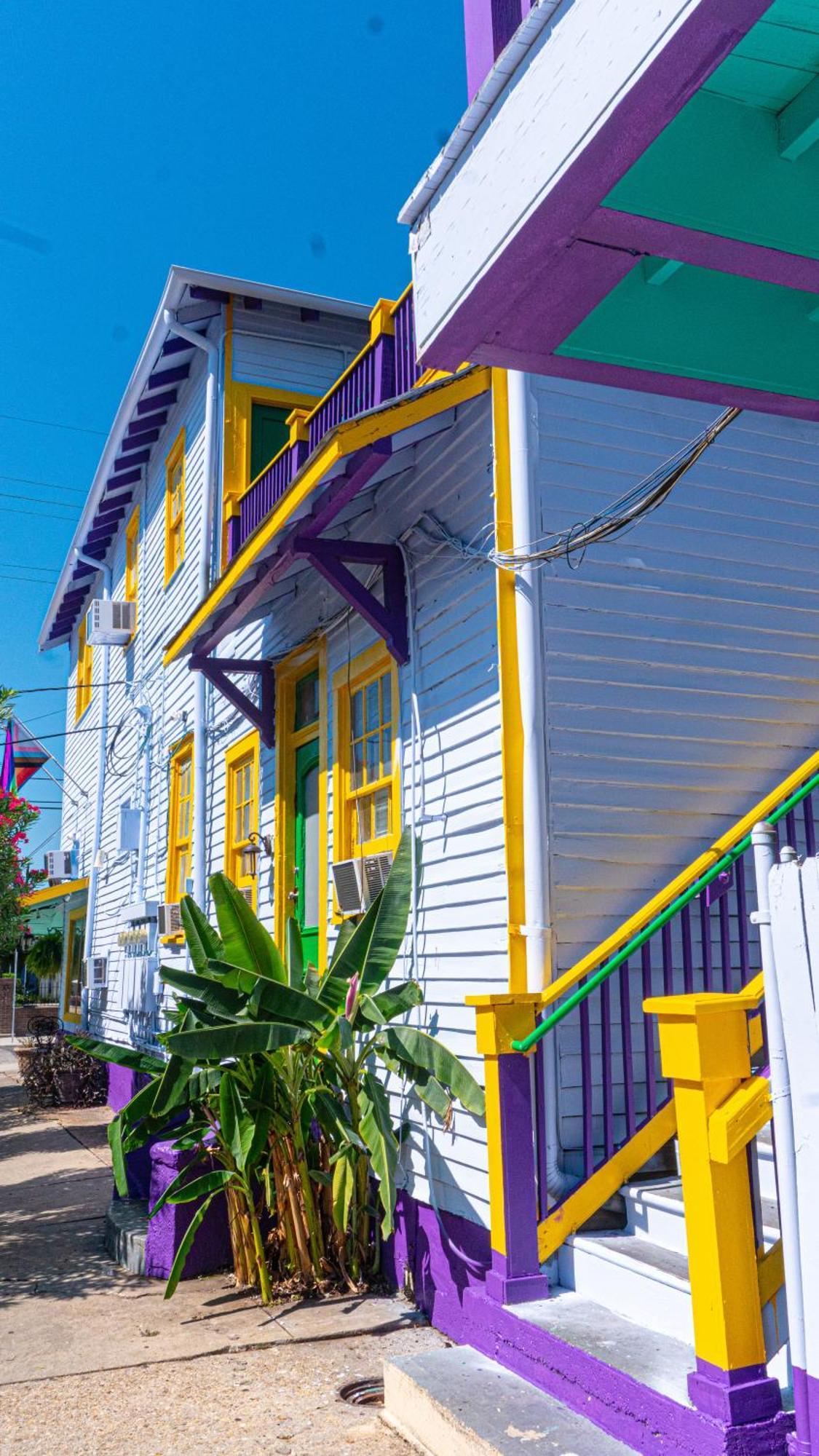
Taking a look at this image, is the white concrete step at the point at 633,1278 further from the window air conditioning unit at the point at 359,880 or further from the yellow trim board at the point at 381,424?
the yellow trim board at the point at 381,424

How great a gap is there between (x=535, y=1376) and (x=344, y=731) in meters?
4.52

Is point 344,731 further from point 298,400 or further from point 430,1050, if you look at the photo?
point 298,400

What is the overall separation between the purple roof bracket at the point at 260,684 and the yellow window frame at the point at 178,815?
101 inches

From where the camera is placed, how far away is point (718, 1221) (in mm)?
3135

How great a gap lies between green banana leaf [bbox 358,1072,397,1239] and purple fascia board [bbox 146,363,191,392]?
9041 millimetres

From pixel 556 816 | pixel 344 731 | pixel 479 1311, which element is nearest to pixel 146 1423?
pixel 479 1311

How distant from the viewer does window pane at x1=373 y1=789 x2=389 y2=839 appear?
7.23m

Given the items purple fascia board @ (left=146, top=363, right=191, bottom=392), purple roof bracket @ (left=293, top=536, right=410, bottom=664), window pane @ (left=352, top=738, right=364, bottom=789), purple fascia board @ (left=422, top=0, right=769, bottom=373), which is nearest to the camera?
purple fascia board @ (left=422, top=0, right=769, bottom=373)

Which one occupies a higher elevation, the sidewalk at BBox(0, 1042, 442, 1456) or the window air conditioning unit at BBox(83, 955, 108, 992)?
Answer: the window air conditioning unit at BBox(83, 955, 108, 992)

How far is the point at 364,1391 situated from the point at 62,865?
16371 mm

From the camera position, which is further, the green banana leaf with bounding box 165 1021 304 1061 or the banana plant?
the banana plant

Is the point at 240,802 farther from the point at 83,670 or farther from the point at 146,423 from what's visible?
the point at 83,670

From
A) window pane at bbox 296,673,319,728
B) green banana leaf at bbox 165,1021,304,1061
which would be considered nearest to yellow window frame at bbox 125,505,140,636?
window pane at bbox 296,673,319,728

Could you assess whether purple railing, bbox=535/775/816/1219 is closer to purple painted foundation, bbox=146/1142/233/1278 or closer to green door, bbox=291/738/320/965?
purple painted foundation, bbox=146/1142/233/1278
